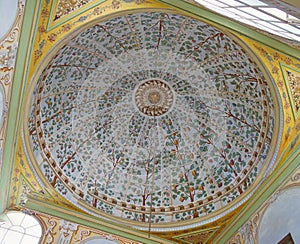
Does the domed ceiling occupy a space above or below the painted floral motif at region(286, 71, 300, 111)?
above

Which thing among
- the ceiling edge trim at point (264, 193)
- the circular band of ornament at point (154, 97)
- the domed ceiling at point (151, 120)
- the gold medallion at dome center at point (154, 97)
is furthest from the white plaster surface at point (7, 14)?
the ceiling edge trim at point (264, 193)

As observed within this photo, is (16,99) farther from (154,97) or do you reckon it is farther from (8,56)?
(154,97)

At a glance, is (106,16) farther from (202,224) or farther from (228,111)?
(202,224)

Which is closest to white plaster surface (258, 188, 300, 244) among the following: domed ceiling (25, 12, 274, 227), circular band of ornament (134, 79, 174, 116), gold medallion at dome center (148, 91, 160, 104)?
domed ceiling (25, 12, 274, 227)

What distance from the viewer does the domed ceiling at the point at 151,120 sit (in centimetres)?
1044

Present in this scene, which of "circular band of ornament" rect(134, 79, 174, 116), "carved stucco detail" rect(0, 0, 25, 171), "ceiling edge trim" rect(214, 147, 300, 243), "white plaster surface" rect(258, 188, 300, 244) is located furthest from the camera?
"circular band of ornament" rect(134, 79, 174, 116)

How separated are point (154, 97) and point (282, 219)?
5.50 meters

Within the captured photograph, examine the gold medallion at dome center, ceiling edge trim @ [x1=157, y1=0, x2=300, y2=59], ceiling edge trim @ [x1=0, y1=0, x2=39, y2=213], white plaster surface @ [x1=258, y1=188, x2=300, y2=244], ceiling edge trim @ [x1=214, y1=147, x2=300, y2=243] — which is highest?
the gold medallion at dome center

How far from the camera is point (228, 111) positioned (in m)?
11.7

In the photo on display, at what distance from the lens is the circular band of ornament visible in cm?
1245

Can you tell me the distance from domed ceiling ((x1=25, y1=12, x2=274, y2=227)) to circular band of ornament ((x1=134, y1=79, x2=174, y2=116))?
0.10 ft

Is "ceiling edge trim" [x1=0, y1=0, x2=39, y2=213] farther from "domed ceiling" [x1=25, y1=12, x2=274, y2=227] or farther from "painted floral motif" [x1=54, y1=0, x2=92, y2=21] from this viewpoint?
"domed ceiling" [x1=25, y1=12, x2=274, y2=227]

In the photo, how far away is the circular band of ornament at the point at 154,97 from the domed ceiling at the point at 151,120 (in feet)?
0.10

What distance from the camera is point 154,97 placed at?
493 inches
